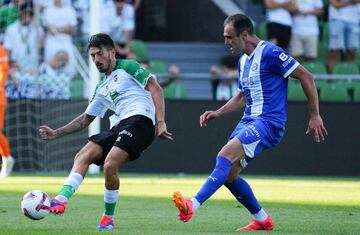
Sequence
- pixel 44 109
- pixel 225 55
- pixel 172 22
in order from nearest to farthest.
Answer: pixel 44 109 → pixel 225 55 → pixel 172 22

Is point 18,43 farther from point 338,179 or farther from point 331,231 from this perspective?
point 331,231

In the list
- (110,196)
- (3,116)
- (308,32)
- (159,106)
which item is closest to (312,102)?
(159,106)

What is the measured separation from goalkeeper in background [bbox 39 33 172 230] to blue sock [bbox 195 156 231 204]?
1.72ft

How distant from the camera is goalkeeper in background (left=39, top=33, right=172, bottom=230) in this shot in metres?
9.27

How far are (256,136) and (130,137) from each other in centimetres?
114

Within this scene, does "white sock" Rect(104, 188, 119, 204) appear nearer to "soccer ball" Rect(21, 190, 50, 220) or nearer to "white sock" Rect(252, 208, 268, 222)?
"soccer ball" Rect(21, 190, 50, 220)

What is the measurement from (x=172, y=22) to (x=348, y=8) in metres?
5.05

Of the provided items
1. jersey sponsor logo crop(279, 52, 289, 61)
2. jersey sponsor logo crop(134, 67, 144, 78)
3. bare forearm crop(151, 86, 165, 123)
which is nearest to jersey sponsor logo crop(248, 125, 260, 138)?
jersey sponsor logo crop(279, 52, 289, 61)

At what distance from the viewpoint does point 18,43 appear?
2036cm

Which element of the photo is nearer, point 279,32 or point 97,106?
point 97,106

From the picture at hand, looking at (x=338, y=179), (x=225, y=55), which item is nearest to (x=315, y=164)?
(x=338, y=179)

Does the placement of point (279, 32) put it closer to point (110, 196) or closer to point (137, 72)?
point (137, 72)

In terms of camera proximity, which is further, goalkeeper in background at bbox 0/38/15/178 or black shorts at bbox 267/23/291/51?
black shorts at bbox 267/23/291/51

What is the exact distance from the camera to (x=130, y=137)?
937 centimetres
